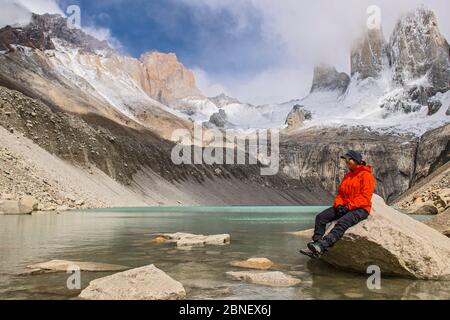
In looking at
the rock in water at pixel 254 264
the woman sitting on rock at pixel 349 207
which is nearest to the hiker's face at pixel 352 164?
the woman sitting on rock at pixel 349 207

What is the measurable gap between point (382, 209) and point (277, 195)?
129104mm

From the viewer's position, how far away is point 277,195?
458 ft

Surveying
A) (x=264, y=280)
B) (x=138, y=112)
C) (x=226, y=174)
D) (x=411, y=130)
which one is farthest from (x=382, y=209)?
(x=411, y=130)

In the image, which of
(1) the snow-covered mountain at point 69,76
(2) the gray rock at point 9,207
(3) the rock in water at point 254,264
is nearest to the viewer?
(3) the rock in water at point 254,264

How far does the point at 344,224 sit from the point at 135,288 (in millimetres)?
5325

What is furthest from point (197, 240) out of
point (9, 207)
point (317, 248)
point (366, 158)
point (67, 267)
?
point (366, 158)

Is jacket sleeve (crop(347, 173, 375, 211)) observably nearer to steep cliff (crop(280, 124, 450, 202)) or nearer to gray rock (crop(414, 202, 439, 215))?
gray rock (crop(414, 202, 439, 215))

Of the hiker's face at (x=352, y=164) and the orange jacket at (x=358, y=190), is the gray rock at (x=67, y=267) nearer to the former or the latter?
the orange jacket at (x=358, y=190)

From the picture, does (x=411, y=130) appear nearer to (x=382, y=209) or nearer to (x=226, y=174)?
(x=226, y=174)

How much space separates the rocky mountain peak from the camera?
14740 cm

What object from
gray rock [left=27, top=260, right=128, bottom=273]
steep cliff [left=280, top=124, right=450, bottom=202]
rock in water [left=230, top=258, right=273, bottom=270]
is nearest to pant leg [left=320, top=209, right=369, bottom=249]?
rock in water [left=230, top=258, right=273, bottom=270]

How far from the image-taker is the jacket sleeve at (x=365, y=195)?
35.9 ft

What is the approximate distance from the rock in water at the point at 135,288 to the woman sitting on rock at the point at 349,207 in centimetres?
413

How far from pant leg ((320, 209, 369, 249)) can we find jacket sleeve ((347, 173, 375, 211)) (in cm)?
15
